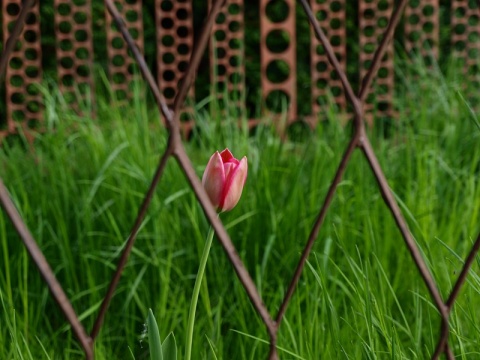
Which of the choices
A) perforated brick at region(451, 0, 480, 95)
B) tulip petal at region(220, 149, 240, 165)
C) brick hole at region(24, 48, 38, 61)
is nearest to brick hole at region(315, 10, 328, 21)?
perforated brick at region(451, 0, 480, 95)

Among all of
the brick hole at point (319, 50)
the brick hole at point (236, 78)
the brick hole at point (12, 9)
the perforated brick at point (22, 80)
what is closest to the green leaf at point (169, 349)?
the brick hole at point (236, 78)

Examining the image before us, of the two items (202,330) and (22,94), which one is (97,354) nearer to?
(202,330)

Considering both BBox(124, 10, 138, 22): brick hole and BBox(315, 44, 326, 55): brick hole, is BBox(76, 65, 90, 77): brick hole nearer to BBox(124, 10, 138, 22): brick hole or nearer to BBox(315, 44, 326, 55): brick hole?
BBox(124, 10, 138, 22): brick hole

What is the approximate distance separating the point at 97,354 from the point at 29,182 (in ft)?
2.99

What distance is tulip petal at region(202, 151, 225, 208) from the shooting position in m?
0.70

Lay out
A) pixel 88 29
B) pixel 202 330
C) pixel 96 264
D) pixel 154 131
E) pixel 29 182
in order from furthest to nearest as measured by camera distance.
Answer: pixel 88 29, pixel 154 131, pixel 29 182, pixel 96 264, pixel 202 330

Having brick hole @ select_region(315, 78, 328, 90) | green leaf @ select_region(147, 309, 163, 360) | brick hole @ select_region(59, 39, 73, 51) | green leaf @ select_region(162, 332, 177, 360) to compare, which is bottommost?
brick hole @ select_region(315, 78, 328, 90)

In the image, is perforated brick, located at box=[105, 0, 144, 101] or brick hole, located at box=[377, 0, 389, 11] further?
brick hole, located at box=[377, 0, 389, 11]

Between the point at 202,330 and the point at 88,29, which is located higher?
the point at 88,29

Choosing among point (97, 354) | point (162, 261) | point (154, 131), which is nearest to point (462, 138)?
point (154, 131)

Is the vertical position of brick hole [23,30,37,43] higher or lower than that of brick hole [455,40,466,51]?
higher

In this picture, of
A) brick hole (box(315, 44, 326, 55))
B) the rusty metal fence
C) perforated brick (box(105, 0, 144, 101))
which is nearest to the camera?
the rusty metal fence

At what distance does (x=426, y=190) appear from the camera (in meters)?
1.63

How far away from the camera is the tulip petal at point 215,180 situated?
0.70 meters
